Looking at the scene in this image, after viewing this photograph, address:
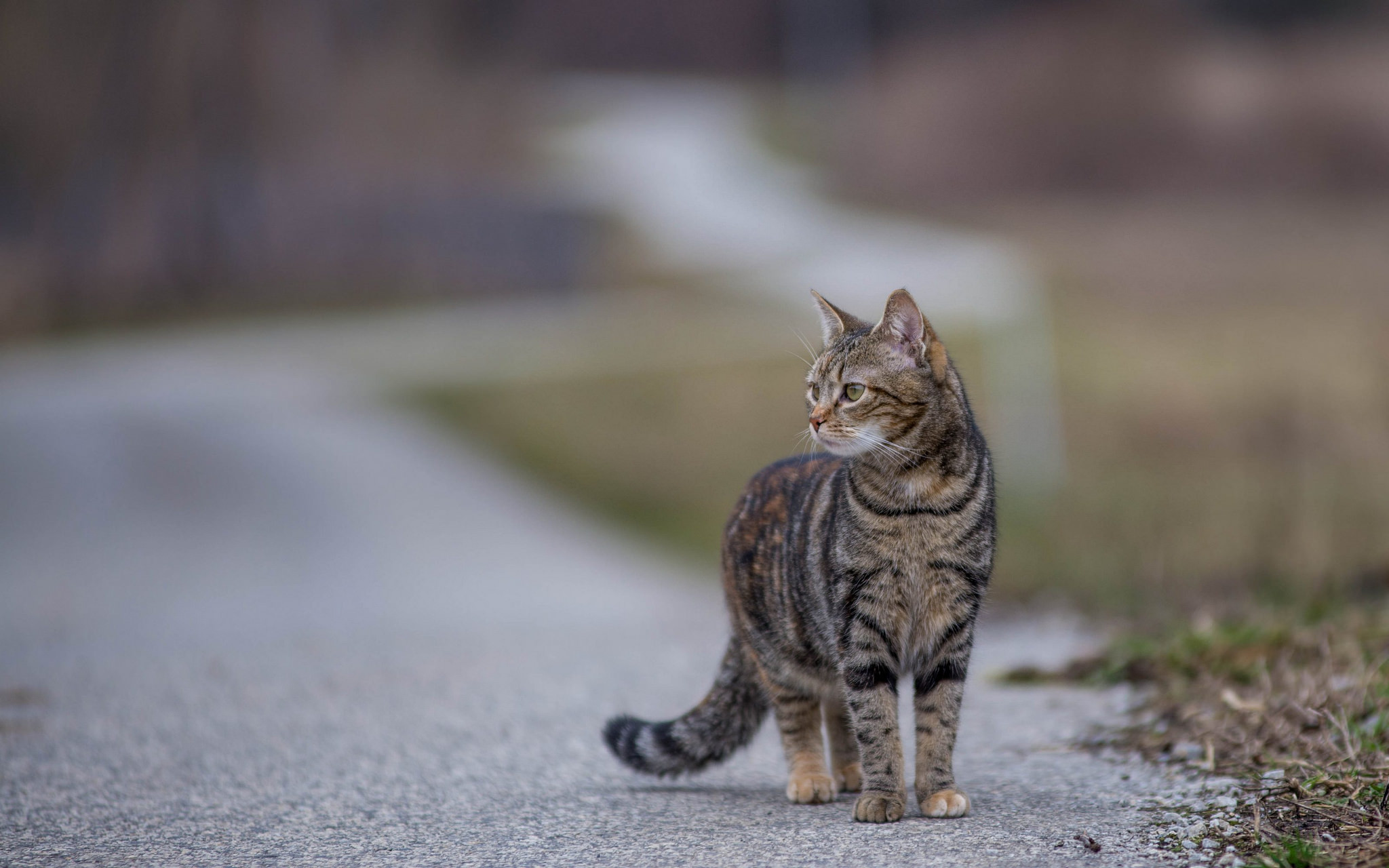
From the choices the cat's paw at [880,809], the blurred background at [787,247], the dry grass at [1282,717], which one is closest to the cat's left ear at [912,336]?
the cat's paw at [880,809]

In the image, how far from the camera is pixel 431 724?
5.42 m

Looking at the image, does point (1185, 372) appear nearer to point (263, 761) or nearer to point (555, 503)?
point (555, 503)

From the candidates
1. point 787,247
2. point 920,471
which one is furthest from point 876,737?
point 787,247

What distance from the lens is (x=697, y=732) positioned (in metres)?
4.37

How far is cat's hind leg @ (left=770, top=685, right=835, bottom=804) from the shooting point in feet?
14.0

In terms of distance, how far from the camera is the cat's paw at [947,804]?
3807 millimetres

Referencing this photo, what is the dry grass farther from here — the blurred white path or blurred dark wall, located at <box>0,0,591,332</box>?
blurred dark wall, located at <box>0,0,591,332</box>

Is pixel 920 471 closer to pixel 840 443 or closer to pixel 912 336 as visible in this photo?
pixel 840 443

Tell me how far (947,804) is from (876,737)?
10.5 inches

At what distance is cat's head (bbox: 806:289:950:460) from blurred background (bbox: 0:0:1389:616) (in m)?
3.41

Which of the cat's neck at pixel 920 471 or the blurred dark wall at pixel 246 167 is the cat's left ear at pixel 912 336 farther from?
the blurred dark wall at pixel 246 167

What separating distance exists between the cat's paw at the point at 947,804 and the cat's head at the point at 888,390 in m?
0.98

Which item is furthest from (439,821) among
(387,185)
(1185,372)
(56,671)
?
(387,185)

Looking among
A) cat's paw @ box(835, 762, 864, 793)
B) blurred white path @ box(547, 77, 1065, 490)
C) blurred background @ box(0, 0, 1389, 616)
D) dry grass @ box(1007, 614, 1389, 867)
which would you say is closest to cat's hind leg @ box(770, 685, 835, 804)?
cat's paw @ box(835, 762, 864, 793)
